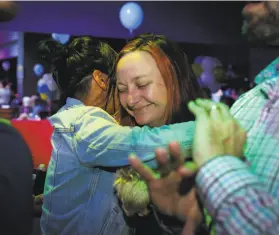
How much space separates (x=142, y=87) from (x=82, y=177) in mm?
356

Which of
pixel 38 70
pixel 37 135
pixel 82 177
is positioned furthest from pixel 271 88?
pixel 38 70

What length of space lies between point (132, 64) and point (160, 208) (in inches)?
15.2

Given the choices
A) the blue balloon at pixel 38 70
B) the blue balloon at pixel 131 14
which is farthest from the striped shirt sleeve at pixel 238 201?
the blue balloon at pixel 38 70

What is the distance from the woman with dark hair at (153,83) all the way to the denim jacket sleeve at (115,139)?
56mm

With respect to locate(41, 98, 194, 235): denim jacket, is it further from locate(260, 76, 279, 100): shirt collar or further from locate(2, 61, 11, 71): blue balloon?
locate(2, 61, 11, 71): blue balloon

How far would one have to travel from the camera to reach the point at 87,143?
100 centimetres

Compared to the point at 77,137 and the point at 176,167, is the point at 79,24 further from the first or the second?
the point at 176,167

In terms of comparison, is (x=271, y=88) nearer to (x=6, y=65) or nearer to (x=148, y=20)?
(x=148, y=20)

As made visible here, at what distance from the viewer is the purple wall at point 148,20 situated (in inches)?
223

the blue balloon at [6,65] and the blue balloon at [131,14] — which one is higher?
the blue balloon at [131,14]

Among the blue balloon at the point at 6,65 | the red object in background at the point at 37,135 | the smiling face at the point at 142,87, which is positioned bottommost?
the red object in background at the point at 37,135

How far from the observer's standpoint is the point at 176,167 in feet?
2.31

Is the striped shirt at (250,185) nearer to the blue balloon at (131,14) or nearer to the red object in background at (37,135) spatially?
the red object in background at (37,135)

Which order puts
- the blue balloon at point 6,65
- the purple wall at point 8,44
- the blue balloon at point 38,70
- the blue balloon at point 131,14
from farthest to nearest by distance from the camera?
the blue balloon at point 6,65
the purple wall at point 8,44
the blue balloon at point 38,70
the blue balloon at point 131,14
